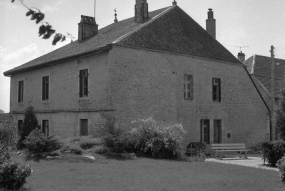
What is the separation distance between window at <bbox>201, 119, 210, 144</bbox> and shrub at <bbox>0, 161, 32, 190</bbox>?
1510 cm

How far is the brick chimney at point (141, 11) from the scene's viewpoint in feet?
76.5

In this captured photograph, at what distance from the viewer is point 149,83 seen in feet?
67.7

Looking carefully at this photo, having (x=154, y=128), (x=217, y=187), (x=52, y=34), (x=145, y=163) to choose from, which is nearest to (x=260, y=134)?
(x=154, y=128)

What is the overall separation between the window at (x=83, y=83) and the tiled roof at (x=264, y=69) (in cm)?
1542

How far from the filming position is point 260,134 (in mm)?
26375

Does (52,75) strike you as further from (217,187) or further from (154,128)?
(217,187)

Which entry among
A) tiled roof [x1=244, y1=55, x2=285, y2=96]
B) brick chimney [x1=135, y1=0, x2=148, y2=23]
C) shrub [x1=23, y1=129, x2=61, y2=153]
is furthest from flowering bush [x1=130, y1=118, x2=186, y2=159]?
tiled roof [x1=244, y1=55, x2=285, y2=96]

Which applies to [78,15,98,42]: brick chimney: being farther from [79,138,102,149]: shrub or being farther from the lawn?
the lawn

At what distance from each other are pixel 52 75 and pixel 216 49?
1053 cm

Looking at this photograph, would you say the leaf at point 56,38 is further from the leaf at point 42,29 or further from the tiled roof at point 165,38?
the tiled roof at point 165,38

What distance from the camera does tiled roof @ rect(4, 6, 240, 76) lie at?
20641 millimetres

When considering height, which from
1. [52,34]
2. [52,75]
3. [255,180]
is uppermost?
[52,75]

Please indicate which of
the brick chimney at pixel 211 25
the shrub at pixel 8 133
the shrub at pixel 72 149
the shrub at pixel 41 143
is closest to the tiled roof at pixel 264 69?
the brick chimney at pixel 211 25

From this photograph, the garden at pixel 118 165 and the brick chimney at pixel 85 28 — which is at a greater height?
the brick chimney at pixel 85 28
